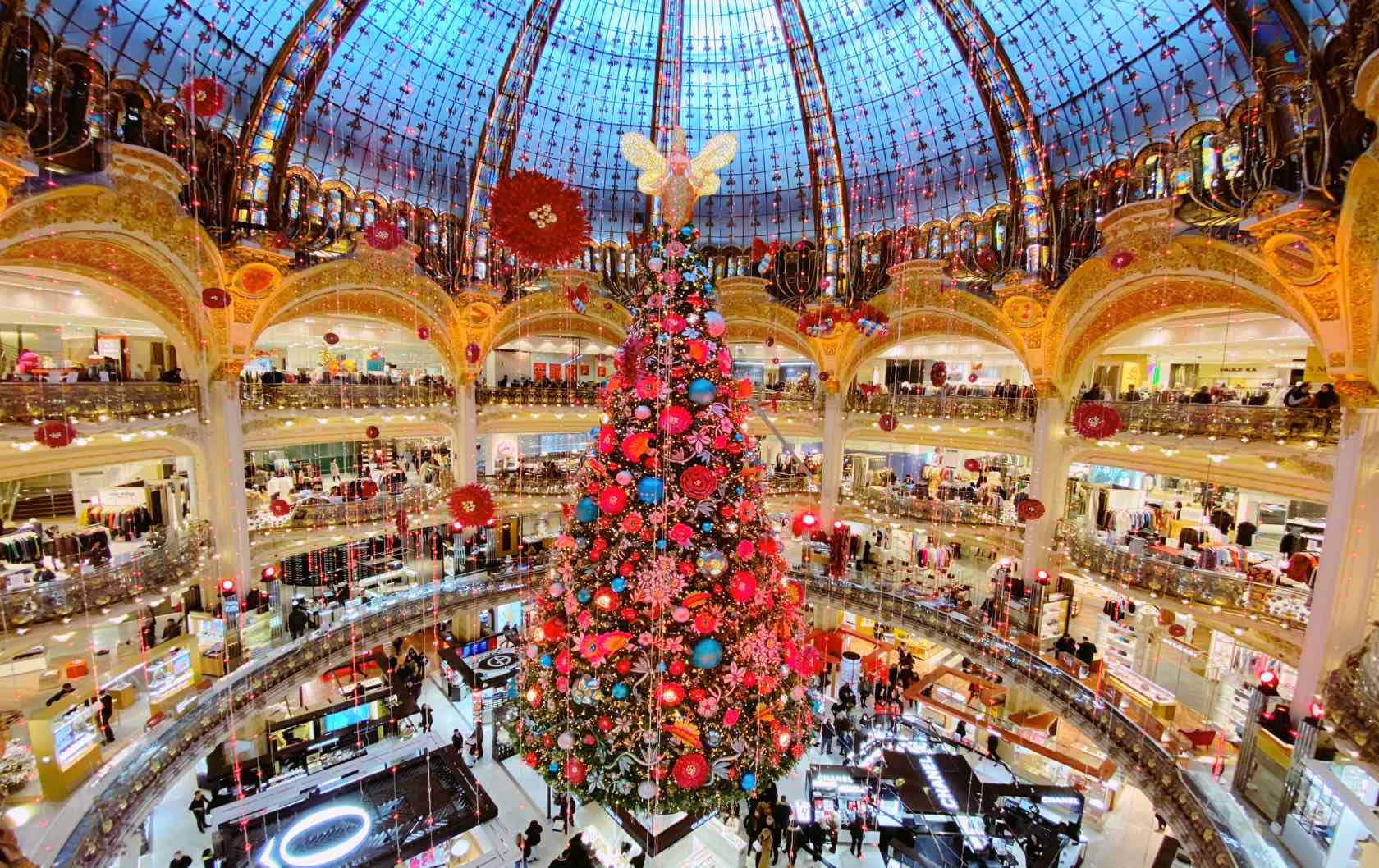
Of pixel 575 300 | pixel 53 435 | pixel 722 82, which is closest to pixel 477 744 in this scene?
pixel 53 435

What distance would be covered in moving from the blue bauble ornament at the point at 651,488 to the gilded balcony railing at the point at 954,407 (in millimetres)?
13150

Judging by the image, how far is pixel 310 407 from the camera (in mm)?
15312

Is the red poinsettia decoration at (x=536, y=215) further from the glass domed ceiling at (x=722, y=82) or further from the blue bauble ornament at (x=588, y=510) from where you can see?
the glass domed ceiling at (x=722, y=82)

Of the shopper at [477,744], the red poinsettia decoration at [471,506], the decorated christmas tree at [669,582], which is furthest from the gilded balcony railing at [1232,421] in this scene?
the shopper at [477,744]

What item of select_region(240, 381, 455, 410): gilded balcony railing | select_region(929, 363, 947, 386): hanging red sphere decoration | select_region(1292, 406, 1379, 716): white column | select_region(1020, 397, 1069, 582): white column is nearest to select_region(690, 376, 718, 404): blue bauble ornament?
select_region(1292, 406, 1379, 716): white column

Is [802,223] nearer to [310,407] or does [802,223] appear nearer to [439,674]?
[310,407]

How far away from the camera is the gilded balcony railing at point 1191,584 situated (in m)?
10.8

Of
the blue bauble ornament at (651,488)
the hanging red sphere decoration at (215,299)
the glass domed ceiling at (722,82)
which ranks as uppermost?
the glass domed ceiling at (722,82)

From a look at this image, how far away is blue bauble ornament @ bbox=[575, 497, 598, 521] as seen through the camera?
6895 mm

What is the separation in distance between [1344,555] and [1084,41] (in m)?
10.9

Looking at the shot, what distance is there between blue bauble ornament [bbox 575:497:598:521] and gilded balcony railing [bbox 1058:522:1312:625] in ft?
40.7

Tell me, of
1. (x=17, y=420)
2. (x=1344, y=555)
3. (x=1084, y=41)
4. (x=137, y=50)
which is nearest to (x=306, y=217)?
(x=137, y=50)

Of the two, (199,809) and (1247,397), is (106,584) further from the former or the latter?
(1247,397)

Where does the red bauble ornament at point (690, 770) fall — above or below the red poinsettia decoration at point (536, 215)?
below
